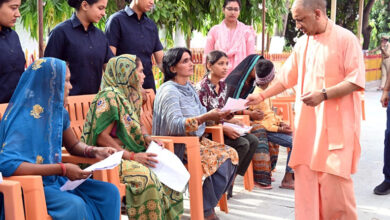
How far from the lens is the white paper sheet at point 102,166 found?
283cm

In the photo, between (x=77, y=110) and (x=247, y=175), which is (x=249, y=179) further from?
(x=77, y=110)

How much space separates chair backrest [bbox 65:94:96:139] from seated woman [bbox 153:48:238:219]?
2.04ft

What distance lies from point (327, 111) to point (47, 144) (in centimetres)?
189

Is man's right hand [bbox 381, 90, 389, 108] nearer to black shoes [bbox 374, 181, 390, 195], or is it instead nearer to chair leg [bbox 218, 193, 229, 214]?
black shoes [bbox 374, 181, 390, 195]

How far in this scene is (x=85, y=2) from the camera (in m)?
4.45

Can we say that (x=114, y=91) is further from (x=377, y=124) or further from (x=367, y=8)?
(x=367, y=8)

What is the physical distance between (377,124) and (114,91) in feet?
25.4

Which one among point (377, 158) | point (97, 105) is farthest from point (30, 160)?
point (377, 158)

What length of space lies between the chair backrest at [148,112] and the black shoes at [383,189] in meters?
2.48

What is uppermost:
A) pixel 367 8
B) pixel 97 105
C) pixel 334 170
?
pixel 367 8

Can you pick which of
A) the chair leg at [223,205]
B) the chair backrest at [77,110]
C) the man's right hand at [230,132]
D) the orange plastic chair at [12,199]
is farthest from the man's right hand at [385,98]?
the orange plastic chair at [12,199]

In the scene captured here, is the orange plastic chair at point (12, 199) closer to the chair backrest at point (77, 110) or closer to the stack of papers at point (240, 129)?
the chair backrest at point (77, 110)

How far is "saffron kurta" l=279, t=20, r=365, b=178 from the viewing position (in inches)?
145

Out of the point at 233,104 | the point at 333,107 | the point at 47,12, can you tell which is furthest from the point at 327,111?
the point at 47,12
